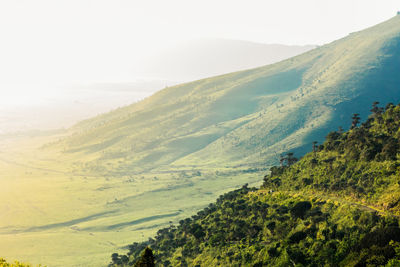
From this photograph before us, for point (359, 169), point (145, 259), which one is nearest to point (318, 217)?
point (359, 169)

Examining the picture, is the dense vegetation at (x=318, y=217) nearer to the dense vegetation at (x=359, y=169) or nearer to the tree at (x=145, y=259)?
the dense vegetation at (x=359, y=169)

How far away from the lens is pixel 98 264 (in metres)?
134

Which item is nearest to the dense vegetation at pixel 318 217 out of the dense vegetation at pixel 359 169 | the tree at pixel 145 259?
the dense vegetation at pixel 359 169

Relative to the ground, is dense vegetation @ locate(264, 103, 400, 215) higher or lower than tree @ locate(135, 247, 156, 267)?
lower

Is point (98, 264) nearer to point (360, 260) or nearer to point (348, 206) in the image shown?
point (348, 206)

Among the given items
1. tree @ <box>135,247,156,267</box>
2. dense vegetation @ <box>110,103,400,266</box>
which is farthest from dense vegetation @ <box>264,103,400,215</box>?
tree @ <box>135,247,156,267</box>

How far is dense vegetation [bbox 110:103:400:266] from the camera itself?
53.2 m

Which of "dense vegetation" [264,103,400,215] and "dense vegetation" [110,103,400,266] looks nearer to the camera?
"dense vegetation" [110,103,400,266]

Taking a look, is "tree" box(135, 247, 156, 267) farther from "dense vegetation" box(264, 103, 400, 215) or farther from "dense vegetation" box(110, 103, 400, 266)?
"dense vegetation" box(264, 103, 400, 215)

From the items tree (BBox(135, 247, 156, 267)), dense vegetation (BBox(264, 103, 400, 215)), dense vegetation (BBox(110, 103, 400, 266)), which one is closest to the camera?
tree (BBox(135, 247, 156, 267))

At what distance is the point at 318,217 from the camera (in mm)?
64312

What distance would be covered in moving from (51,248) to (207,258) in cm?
10481

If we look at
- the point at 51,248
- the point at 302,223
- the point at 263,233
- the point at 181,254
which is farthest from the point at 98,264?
the point at 302,223

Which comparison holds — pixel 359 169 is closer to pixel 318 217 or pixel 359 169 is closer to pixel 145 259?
pixel 318 217
